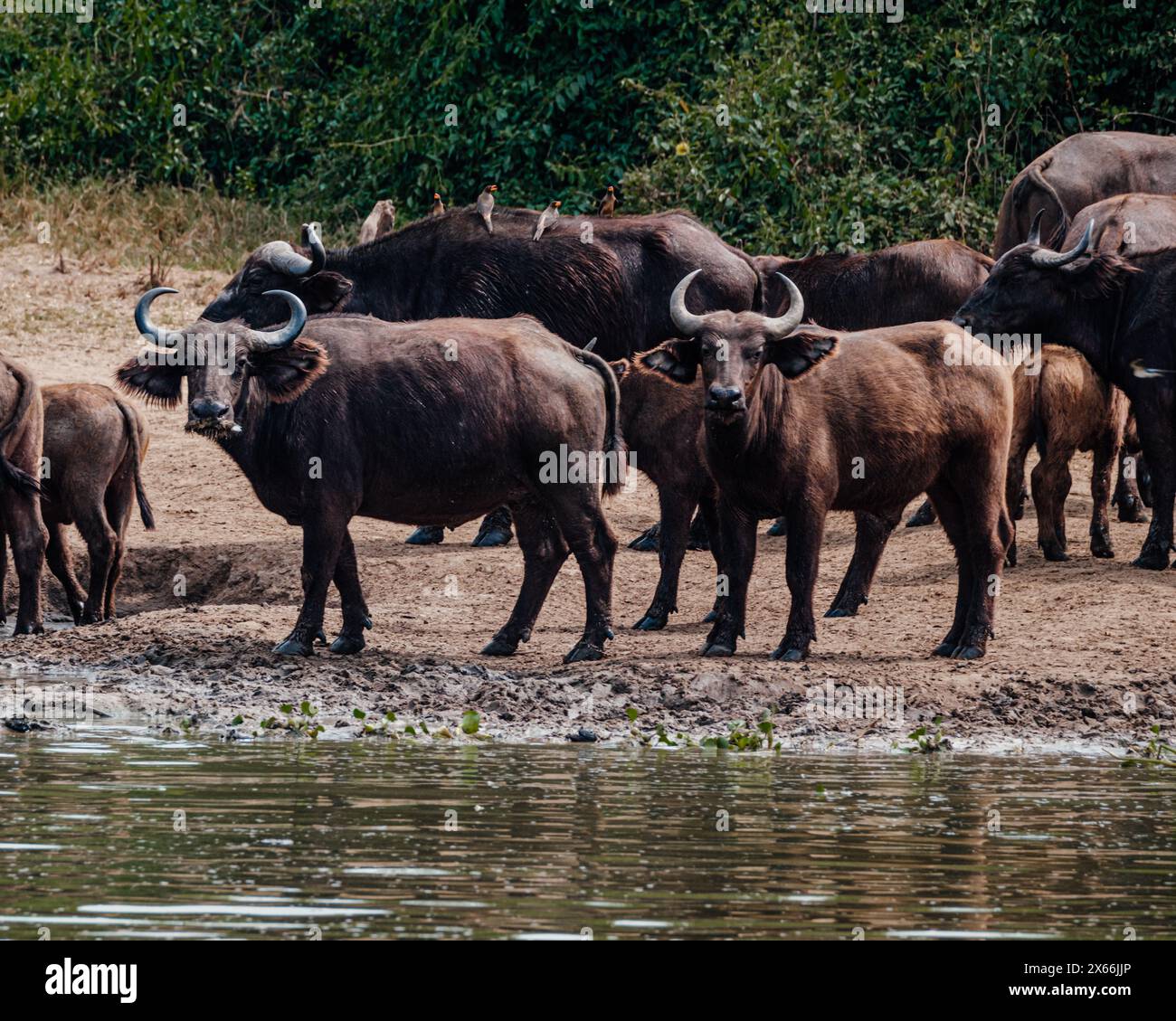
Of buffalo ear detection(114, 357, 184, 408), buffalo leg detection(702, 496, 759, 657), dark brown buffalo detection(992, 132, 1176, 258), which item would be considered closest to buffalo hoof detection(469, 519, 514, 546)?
buffalo ear detection(114, 357, 184, 408)

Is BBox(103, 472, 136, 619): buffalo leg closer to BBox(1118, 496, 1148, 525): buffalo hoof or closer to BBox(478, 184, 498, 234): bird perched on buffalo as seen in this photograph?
BBox(478, 184, 498, 234): bird perched on buffalo

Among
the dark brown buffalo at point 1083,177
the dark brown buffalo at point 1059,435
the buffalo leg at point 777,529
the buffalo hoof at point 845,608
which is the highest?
the dark brown buffalo at point 1083,177

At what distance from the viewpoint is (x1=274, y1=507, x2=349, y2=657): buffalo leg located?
11773mm

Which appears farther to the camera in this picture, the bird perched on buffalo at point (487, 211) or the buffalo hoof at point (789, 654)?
the bird perched on buffalo at point (487, 211)

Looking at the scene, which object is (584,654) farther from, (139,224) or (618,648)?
(139,224)

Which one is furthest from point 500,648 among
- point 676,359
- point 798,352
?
point 798,352

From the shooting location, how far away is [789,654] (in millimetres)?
11539

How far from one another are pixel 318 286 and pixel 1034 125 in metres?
9.31

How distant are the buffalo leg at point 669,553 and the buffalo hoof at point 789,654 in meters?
1.51

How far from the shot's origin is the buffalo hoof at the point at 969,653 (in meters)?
11.7

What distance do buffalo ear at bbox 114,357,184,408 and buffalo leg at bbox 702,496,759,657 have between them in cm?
321

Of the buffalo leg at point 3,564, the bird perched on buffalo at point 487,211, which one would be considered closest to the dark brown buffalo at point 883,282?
the bird perched on buffalo at point 487,211

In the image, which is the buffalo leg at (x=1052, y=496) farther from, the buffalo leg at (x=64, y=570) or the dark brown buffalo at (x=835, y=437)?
the buffalo leg at (x=64, y=570)

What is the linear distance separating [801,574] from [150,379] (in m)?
3.87
